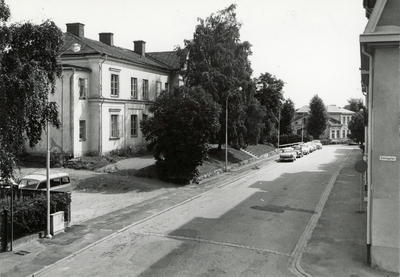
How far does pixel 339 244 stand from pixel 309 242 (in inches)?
38.0

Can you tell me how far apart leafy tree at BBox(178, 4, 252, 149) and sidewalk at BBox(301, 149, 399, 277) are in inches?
627

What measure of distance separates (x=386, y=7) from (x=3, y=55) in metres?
10.4

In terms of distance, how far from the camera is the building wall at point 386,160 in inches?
411

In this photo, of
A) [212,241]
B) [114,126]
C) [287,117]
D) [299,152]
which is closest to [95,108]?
[114,126]

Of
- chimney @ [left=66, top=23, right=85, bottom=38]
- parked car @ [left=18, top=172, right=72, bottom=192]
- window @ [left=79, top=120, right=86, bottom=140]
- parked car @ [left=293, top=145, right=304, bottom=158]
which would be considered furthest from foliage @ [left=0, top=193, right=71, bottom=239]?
parked car @ [left=293, top=145, right=304, bottom=158]

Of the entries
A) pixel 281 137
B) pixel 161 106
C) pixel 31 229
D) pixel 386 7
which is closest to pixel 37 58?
pixel 31 229

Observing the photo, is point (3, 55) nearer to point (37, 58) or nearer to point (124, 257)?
point (37, 58)

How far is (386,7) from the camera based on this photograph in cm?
1059

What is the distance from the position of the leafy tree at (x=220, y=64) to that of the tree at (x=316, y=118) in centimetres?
5264

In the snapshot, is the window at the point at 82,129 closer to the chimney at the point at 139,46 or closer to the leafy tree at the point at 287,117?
the chimney at the point at 139,46

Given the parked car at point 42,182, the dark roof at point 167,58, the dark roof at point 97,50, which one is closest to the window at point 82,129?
the dark roof at point 97,50

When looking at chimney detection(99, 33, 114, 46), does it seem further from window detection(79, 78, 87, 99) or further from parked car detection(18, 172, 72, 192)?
parked car detection(18, 172, 72, 192)

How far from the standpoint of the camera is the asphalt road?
1070 centimetres

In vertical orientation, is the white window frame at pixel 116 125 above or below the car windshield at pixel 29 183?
above
